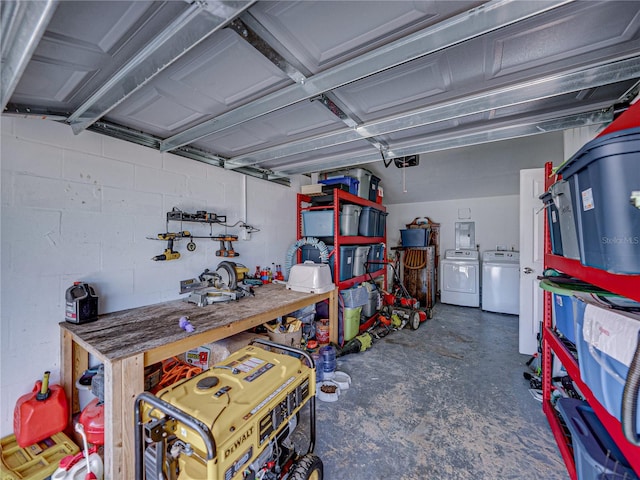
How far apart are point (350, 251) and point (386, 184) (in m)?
2.49

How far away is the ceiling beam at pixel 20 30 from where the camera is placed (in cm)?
83

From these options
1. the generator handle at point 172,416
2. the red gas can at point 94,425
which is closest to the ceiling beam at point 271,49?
the generator handle at point 172,416

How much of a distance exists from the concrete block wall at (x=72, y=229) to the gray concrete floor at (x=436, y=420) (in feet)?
6.30

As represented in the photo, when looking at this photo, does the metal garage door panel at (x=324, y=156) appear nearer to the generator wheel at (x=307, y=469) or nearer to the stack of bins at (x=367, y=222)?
the stack of bins at (x=367, y=222)

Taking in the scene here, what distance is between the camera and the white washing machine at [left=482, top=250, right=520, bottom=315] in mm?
4337

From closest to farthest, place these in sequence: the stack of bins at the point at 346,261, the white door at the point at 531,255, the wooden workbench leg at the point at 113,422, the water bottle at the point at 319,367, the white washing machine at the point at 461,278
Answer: the wooden workbench leg at the point at 113,422 < the water bottle at the point at 319,367 < the white door at the point at 531,255 < the stack of bins at the point at 346,261 < the white washing machine at the point at 461,278

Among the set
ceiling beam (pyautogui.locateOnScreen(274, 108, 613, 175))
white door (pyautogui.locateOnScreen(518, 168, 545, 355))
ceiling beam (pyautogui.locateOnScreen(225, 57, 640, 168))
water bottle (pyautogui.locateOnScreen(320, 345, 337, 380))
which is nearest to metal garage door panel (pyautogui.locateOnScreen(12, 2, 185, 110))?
ceiling beam (pyautogui.locateOnScreen(225, 57, 640, 168))

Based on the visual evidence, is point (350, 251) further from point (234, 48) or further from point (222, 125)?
point (234, 48)

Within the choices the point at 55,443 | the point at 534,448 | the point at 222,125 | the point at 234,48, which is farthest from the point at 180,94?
the point at 534,448

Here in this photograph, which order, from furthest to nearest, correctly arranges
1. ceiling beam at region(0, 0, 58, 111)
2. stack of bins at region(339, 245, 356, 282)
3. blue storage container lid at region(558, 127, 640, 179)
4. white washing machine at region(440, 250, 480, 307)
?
white washing machine at region(440, 250, 480, 307) < stack of bins at region(339, 245, 356, 282) < ceiling beam at region(0, 0, 58, 111) < blue storage container lid at region(558, 127, 640, 179)

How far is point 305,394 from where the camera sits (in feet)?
4.46

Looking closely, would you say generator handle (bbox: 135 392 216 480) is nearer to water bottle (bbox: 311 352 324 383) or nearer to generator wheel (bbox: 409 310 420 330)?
water bottle (bbox: 311 352 324 383)

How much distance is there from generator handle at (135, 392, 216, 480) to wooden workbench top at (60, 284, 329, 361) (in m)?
0.34

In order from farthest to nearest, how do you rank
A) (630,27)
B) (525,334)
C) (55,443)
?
(525,334), (55,443), (630,27)
